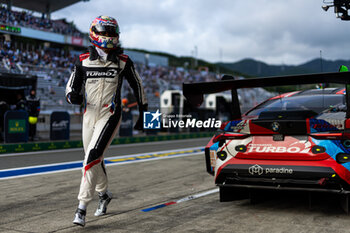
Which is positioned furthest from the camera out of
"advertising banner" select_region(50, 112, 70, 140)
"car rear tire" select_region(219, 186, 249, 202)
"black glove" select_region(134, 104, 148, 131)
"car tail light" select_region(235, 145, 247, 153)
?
"advertising banner" select_region(50, 112, 70, 140)

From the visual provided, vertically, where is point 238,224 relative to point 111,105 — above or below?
below

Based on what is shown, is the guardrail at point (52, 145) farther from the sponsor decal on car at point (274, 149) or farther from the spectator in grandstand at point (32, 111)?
the sponsor decal on car at point (274, 149)

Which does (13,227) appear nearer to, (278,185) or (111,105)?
(111,105)

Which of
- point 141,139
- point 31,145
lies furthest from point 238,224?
point 141,139

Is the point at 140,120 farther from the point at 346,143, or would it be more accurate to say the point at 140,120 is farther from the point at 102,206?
the point at 346,143

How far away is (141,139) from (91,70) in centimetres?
1343

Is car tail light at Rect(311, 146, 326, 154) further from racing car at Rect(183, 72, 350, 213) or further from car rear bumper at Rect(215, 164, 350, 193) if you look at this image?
car rear bumper at Rect(215, 164, 350, 193)

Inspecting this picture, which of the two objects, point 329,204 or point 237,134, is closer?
point 237,134

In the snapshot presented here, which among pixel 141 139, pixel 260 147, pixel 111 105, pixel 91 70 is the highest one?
pixel 91 70

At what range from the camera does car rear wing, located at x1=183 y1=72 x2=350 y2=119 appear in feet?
12.8

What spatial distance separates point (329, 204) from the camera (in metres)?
4.66

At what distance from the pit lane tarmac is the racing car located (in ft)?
1.04

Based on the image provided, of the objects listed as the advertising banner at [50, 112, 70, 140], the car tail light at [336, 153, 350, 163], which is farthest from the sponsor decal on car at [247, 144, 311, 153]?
the advertising banner at [50, 112, 70, 140]

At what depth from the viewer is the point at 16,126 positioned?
42.7ft
